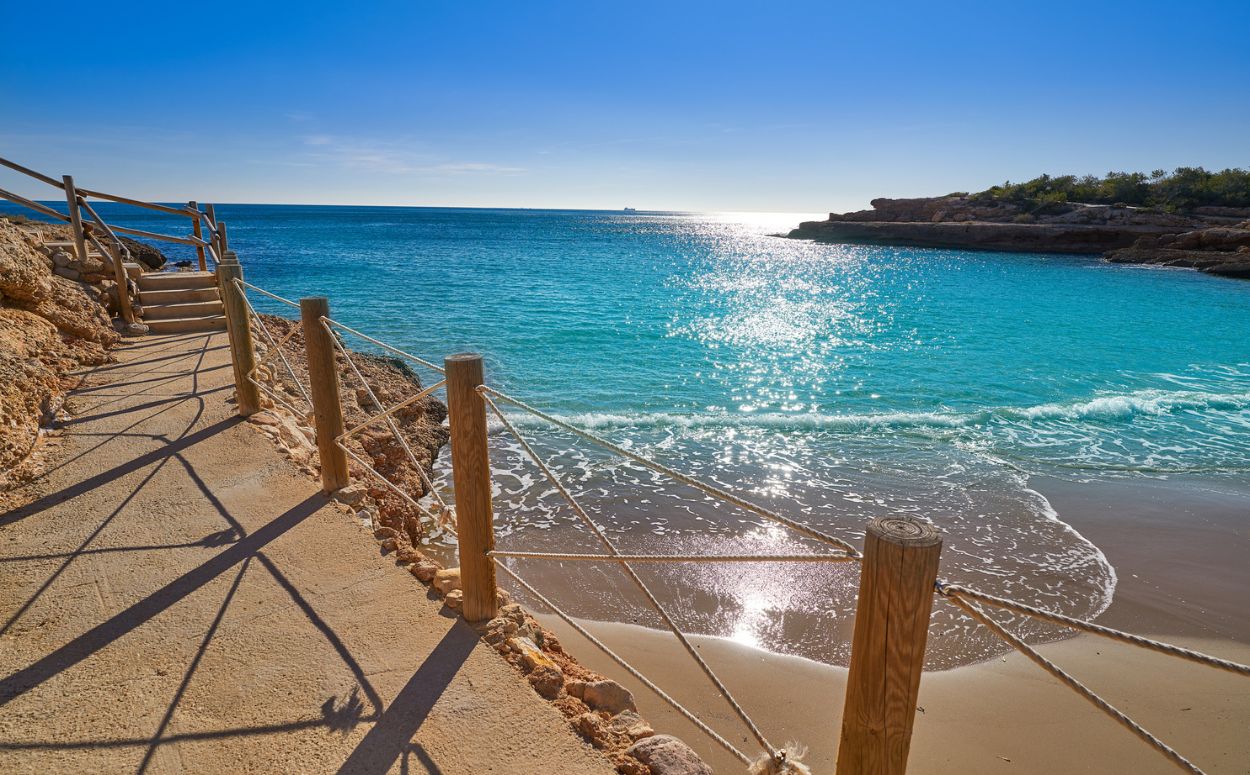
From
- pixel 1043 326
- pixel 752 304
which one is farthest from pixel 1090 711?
pixel 752 304

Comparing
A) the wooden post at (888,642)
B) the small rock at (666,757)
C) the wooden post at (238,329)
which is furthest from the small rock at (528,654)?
the wooden post at (238,329)

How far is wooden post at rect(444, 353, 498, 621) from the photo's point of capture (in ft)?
10.4

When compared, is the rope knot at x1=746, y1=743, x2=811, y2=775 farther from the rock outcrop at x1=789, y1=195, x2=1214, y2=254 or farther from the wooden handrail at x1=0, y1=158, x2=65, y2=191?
the rock outcrop at x1=789, y1=195, x2=1214, y2=254

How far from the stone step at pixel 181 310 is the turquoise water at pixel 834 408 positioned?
5.01m

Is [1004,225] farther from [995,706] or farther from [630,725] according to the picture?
[630,725]

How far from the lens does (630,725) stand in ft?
9.84

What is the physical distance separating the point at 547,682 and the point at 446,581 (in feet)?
3.47

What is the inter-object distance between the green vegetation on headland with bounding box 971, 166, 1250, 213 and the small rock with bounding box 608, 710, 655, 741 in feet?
218

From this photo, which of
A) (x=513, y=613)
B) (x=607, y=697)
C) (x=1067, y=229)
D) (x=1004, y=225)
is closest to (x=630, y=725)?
(x=607, y=697)

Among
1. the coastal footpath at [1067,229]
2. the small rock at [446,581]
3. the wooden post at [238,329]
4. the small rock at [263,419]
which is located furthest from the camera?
the coastal footpath at [1067,229]

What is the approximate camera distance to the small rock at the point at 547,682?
3.07m

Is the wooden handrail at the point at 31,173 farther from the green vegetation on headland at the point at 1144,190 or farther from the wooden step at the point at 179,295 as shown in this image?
the green vegetation on headland at the point at 1144,190

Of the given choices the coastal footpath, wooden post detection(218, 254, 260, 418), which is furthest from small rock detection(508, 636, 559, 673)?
the coastal footpath

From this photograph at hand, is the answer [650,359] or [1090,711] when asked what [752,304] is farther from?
[1090,711]
